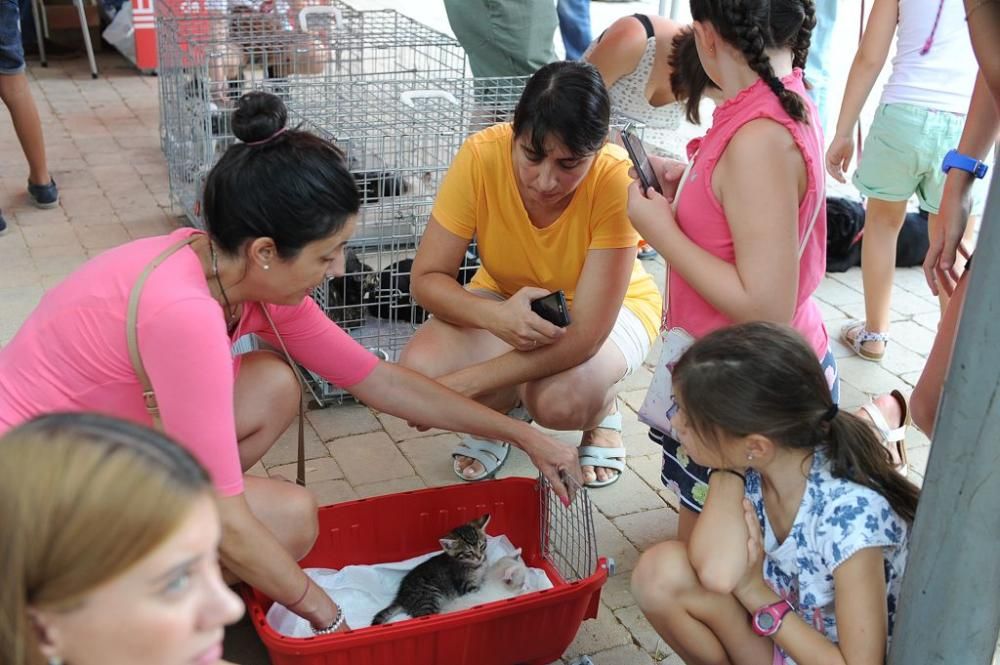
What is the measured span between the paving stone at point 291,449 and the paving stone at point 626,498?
798mm

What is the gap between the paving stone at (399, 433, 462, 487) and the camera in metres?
2.95

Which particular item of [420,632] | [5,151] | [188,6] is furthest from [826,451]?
[5,151]

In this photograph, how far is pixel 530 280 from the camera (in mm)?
2787

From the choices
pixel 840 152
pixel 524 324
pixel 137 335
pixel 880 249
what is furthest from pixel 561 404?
pixel 880 249

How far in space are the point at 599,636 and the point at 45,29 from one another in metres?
6.41

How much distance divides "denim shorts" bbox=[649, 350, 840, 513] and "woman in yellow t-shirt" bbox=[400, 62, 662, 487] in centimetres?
35

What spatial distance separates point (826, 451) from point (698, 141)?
85 cm

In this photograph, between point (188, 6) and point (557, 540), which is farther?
point (188, 6)

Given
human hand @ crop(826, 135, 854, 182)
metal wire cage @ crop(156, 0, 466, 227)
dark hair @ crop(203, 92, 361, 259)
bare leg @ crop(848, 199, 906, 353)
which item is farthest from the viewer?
metal wire cage @ crop(156, 0, 466, 227)

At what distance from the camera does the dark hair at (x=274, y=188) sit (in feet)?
5.98

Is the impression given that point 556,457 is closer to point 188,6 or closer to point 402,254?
point 402,254

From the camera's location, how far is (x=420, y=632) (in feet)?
6.43

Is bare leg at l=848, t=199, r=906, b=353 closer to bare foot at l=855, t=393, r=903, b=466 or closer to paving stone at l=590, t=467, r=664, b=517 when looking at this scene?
bare foot at l=855, t=393, r=903, b=466

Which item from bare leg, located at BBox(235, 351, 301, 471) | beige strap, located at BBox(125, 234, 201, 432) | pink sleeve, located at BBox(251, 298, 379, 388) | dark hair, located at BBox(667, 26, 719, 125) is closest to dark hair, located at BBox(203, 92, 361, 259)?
beige strap, located at BBox(125, 234, 201, 432)
